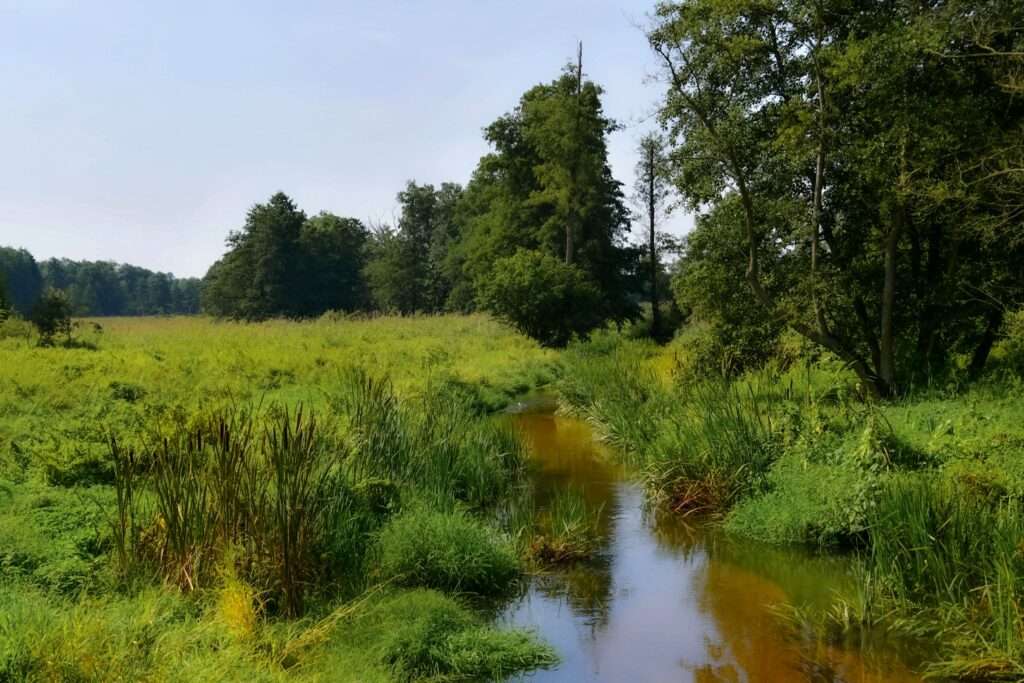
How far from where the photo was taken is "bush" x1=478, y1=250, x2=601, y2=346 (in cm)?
3198

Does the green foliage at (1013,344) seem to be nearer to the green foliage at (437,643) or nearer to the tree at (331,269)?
the green foliage at (437,643)

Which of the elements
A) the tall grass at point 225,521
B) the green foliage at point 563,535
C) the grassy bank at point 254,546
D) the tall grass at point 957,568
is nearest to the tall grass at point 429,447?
the grassy bank at point 254,546

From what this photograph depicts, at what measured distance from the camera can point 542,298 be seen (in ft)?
104

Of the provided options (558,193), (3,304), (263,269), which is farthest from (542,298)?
(263,269)

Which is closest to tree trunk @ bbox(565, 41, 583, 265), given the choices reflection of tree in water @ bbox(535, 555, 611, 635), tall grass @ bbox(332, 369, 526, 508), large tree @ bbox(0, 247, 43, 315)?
tall grass @ bbox(332, 369, 526, 508)

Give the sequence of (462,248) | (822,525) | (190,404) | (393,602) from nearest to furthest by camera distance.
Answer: (393,602) → (822,525) → (190,404) → (462,248)

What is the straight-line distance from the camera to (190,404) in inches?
481

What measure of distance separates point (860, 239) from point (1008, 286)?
241cm

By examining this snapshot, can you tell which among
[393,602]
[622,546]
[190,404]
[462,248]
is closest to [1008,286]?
[622,546]

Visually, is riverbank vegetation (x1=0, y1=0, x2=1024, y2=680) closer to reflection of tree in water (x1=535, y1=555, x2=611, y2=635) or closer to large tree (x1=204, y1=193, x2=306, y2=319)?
reflection of tree in water (x1=535, y1=555, x2=611, y2=635)

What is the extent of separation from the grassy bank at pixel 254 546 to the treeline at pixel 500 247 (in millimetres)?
21775

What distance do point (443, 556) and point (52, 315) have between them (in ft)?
56.3

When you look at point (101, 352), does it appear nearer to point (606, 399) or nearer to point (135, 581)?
point (606, 399)

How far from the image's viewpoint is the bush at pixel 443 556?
290 inches
